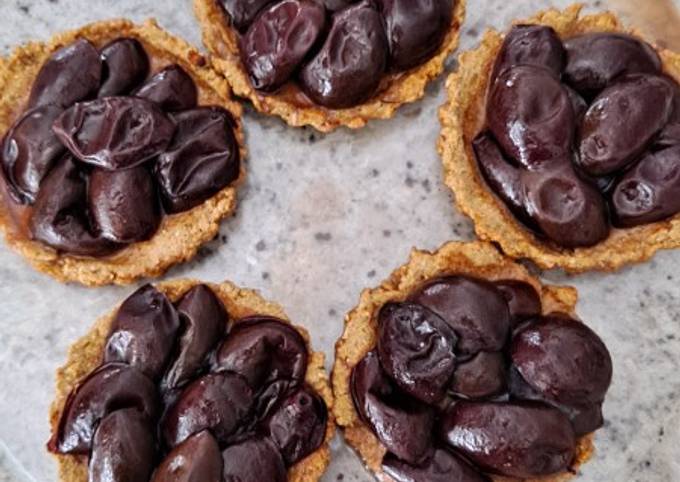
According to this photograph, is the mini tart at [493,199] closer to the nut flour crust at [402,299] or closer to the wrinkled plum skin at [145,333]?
the nut flour crust at [402,299]

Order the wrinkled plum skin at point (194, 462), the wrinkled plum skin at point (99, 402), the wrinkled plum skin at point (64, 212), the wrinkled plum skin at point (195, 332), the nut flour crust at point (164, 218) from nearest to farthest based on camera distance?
the wrinkled plum skin at point (194, 462) → the wrinkled plum skin at point (99, 402) → the wrinkled plum skin at point (195, 332) → the wrinkled plum skin at point (64, 212) → the nut flour crust at point (164, 218)

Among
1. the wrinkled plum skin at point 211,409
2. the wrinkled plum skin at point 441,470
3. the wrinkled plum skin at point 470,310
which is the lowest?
the wrinkled plum skin at point 441,470

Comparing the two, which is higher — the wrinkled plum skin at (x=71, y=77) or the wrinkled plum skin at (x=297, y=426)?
the wrinkled plum skin at (x=71, y=77)

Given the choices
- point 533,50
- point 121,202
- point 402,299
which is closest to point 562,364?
point 402,299

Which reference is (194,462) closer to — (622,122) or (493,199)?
(493,199)

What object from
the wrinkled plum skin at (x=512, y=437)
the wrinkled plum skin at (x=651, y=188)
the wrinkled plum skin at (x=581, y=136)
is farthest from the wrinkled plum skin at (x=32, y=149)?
the wrinkled plum skin at (x=651, y=188)

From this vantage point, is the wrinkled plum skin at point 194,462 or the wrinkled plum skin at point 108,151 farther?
the wrinkled plum skin at point 108,151
